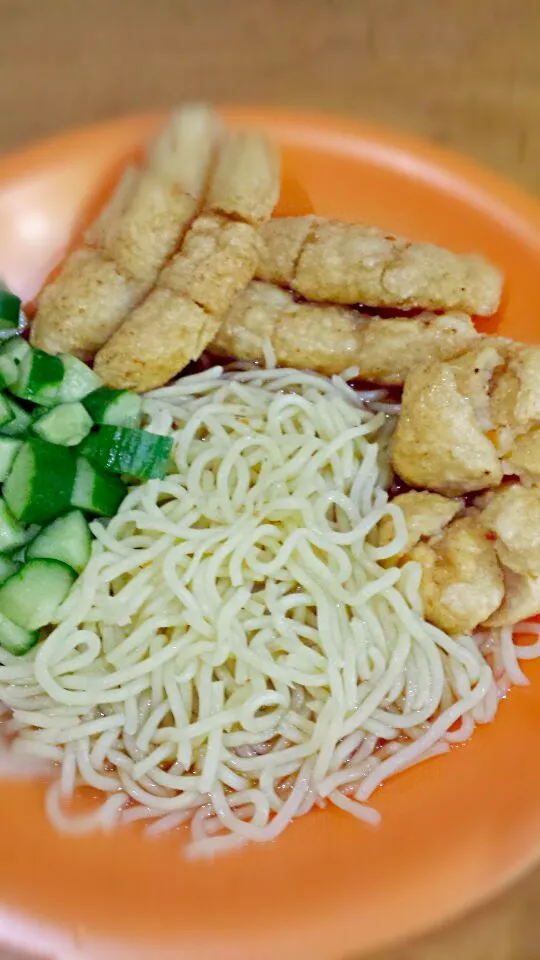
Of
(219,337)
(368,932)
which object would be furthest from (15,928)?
(219,337)

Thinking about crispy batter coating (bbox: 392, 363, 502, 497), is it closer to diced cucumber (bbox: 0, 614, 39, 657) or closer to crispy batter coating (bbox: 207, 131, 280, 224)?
crispy batter coating (bbox: 207, 131, 280, 224)

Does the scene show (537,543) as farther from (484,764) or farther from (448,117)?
(448,117)

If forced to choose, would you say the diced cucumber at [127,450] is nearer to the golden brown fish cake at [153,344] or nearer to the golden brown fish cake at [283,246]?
the golden brown fish cake at [153,344]

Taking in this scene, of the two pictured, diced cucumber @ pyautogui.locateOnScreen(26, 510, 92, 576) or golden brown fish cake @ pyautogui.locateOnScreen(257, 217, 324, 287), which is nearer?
diced cucumber @ pyautogui.locateOnScreen(26, 510, 92, 576)

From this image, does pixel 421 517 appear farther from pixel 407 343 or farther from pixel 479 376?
pixel 407 343

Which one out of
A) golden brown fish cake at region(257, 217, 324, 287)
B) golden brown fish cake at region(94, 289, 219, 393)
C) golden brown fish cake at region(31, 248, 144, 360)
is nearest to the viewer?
golden brown fish cake at region(94, 289, 219, 393)

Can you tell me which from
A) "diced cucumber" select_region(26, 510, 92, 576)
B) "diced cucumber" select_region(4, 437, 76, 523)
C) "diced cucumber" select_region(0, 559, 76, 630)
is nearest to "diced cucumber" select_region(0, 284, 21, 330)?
"diced cucumber" select_region(4, 437, 76, 523)

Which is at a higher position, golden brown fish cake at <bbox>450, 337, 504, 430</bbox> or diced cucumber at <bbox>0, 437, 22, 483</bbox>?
golden brown fish cake at <bbox>450, 337, 504, 430</bbox>
